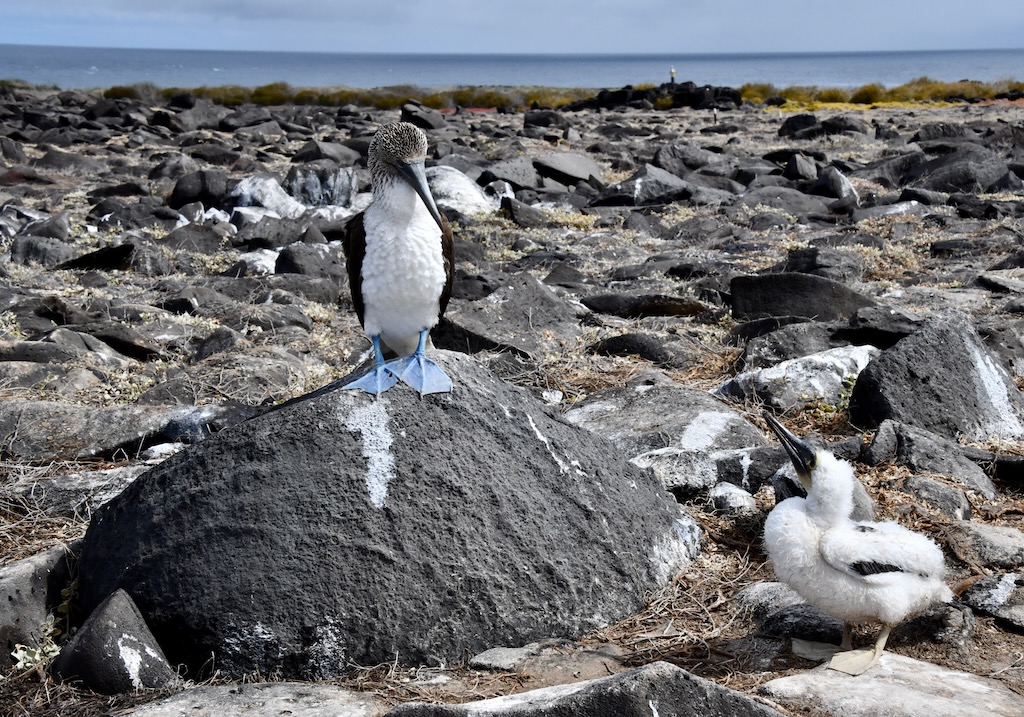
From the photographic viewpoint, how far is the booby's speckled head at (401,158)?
370 centimetres

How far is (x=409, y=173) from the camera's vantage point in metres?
3.70

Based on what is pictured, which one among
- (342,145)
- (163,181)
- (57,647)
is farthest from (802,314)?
(342,145)

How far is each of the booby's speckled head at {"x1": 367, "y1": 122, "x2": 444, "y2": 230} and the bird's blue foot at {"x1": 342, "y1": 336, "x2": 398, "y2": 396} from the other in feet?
1.95

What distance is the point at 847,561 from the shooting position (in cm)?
326

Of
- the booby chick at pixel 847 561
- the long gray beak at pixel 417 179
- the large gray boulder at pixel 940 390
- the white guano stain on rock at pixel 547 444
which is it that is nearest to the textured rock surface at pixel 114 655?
the white guano stain on rock at pixel 547 444

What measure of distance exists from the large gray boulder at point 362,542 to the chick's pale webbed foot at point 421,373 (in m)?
0.05

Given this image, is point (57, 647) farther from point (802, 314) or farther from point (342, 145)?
point (342, 145)

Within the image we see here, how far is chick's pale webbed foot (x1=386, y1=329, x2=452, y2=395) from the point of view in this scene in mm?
3594

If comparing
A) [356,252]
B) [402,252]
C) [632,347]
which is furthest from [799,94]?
[402,252]

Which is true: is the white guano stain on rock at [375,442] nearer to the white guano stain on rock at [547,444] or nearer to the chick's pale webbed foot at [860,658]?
the white guano stain on rock at [547,444]

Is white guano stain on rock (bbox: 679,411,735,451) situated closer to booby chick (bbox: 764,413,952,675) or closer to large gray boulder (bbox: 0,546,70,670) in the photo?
booby chick (bbox: 764,413,952,675)

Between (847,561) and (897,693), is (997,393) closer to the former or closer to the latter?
(847,561)

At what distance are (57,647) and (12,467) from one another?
1647 millimetres

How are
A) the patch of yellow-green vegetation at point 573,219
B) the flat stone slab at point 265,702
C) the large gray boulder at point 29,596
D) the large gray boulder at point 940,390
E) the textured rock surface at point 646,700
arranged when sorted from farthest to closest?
the patch of yellow-green vegetation at point 573,219
the large gray boulder at point 940,390
the large gray boulder at point 29,596
the flat stone slab at point 265,702
the textured rock surface at point 646,700
